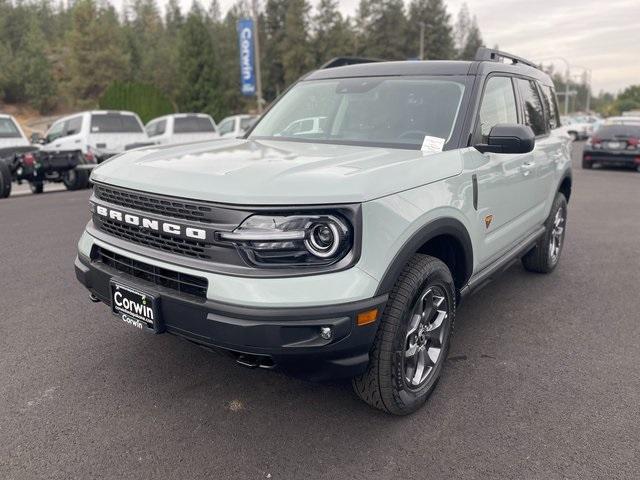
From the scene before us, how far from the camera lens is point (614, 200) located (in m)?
10.5

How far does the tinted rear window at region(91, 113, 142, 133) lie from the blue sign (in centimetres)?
1504

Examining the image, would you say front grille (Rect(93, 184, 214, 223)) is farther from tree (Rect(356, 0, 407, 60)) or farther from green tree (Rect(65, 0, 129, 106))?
tree (Rect(356, 0, 407, 60))

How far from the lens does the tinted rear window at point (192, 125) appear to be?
15.8 m

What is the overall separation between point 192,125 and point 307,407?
1428 cm

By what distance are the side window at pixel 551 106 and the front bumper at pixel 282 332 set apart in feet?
11.9

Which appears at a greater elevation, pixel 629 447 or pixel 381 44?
pixel 381 44

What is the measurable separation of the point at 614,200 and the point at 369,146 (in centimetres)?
891

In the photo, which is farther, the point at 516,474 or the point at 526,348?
the point at 526,348

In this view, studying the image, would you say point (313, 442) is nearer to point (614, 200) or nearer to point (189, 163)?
point (189, 163)

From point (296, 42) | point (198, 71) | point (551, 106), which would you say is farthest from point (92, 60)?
point (551, 106)

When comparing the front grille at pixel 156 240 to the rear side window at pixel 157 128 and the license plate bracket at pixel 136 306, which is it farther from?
the rear side window at pixel 157 128

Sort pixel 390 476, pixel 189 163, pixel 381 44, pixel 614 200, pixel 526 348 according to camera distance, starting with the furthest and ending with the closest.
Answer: pixel 381 44, pixel 614 200, pixel 526 348, pixel 189 163, pixel 390 476

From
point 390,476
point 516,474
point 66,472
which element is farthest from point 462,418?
point 66,472

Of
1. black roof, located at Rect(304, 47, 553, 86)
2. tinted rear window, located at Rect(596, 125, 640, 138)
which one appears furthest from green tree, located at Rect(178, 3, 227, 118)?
black roof, located at Rect(304, 47, 553, 86)
